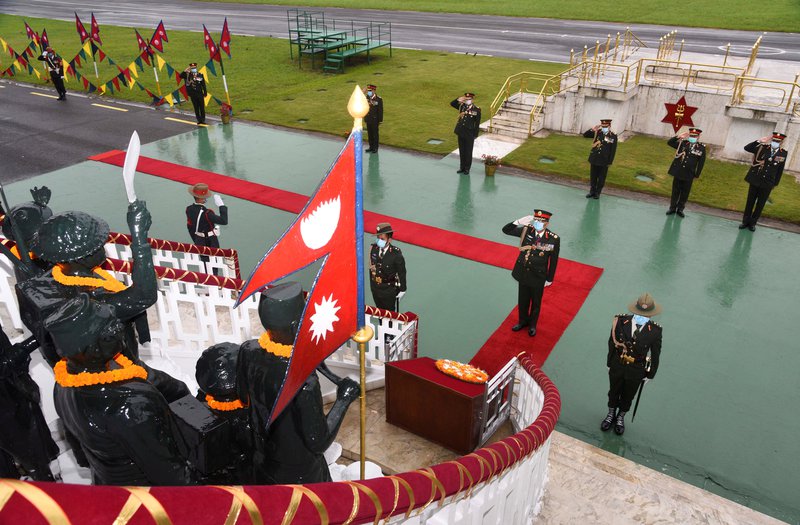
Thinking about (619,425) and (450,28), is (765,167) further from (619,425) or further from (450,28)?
(450,28)

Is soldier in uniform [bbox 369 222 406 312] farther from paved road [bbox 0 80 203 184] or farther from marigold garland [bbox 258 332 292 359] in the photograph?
paved road [bbox 0 80 203 184]

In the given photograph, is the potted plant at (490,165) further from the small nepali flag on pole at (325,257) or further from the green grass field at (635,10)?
the green grass field at (635,10)

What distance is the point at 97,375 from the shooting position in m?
2.84

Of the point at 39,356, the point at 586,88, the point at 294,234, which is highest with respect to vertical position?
the point at 294,234

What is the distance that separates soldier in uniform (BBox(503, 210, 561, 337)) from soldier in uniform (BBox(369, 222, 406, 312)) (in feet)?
4.96

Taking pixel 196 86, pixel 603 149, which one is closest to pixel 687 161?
pixel 603 149

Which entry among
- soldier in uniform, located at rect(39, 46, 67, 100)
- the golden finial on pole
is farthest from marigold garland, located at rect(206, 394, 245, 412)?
soldier in uniform, located at rect(39, 46, 67, 100)

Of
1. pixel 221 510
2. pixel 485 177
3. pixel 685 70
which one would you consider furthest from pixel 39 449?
pixel 685 70

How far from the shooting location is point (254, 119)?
16719 millimetres

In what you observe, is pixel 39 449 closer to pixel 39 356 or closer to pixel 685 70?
pixel 39 356

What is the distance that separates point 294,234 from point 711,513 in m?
4.37

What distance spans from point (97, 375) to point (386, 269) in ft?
14.7

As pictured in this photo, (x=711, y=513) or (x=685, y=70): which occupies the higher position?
(x=685, y=70)

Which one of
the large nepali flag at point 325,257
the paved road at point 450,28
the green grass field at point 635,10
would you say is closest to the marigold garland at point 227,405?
the large nepali flag at point 325,257
